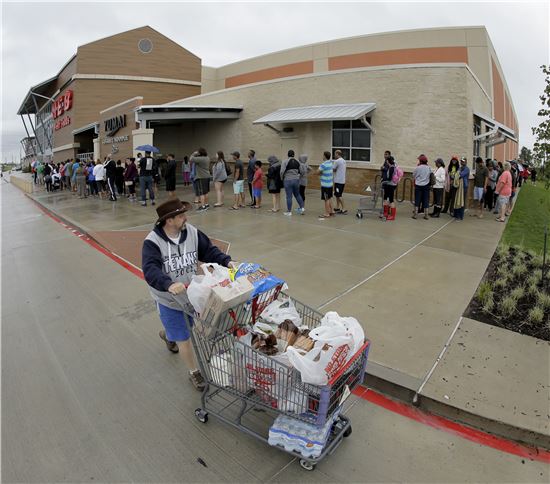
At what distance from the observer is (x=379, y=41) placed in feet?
82.5

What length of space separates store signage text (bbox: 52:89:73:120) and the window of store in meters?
24.4

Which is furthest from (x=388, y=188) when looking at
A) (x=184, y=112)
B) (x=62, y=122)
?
(x=62, y=122)

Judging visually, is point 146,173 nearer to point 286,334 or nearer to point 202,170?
point 202,170

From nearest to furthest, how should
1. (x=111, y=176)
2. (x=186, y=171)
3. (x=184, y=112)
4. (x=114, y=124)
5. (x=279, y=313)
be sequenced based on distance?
(x=279, y=313) < (x=111, y=176) < (x=184, y=112) < (x=186, y=171) < (x=114, y=124)

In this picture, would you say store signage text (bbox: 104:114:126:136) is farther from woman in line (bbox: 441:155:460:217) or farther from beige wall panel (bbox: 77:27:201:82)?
woman in line (bbox: 441:155:460:217)

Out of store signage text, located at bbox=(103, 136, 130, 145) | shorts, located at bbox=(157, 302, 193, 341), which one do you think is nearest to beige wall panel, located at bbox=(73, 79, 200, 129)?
store signage text, located at bbox=(103, 136, 130, 145)

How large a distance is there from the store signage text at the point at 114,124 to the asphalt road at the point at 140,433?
→ 17.2 meters

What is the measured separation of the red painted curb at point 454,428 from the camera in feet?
9.76

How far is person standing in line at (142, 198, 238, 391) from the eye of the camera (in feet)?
10.9

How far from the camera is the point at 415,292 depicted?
5707mm

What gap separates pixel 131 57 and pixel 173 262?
31645 mm

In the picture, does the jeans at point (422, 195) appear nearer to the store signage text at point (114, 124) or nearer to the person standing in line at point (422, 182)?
the person standing in line at point (422, 182)

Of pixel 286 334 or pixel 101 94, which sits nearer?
pixel 286 334

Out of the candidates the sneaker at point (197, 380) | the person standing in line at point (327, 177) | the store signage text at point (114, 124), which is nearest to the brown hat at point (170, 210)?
the sneaker at point (197, 380)
